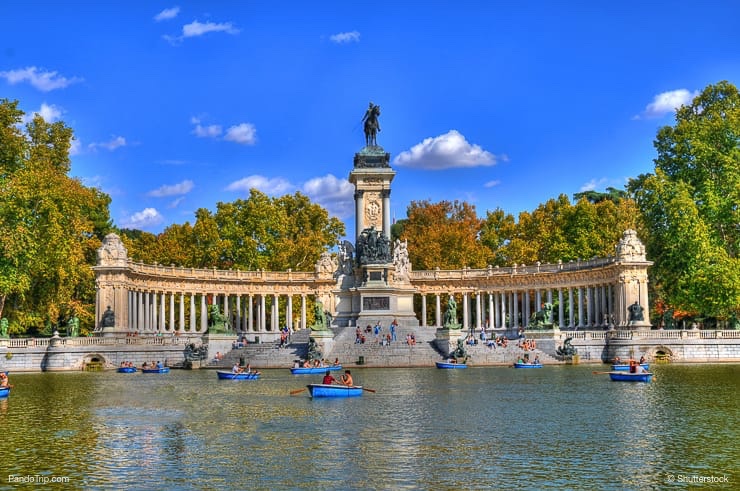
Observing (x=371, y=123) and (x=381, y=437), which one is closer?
(x=381, y=437)

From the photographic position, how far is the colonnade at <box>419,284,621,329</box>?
74.2 m

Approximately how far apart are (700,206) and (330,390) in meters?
42.0

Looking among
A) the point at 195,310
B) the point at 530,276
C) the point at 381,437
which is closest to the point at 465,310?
the point at 530,276

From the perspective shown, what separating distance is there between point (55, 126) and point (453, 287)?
39.4 meters

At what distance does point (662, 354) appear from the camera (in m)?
57.6

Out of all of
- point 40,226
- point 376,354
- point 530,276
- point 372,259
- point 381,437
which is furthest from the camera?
point 530,276

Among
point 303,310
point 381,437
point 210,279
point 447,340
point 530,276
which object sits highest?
point 210,279

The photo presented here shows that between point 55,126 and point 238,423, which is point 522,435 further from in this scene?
point 55,126

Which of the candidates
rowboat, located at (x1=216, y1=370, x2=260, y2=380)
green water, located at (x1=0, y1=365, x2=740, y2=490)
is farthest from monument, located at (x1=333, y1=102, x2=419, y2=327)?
green water, located at (x1=0, y1=365, x2=740, y2=490)

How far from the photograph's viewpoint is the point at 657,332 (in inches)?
2297

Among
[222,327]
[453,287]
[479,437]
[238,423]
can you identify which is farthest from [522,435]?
[453,287]

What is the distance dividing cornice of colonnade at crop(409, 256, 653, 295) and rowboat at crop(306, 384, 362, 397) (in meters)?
40.7

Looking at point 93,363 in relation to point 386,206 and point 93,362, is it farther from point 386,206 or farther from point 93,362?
point 386,206

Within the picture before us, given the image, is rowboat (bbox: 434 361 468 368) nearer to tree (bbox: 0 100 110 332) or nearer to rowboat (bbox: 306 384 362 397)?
rowboat (bbox: 306 384 362 397)
